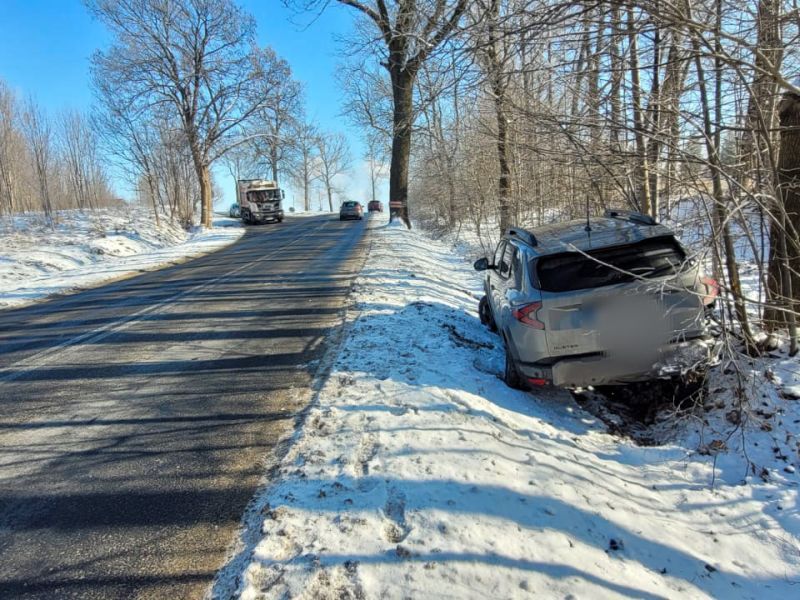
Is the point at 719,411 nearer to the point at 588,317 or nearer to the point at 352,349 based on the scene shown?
the point at 588,317

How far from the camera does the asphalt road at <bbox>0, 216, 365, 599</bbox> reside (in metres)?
2.76

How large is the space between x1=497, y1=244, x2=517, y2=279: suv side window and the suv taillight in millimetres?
1170

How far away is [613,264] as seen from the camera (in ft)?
14.4

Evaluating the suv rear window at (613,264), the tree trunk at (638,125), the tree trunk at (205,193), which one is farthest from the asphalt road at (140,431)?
the tree trunk at (205,193)

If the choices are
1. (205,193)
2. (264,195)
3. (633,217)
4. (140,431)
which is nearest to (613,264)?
(633,217)

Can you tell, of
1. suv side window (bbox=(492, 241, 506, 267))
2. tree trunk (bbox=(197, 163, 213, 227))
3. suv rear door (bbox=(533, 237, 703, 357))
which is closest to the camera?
suv rear door (bbox=(533, 237, 703, 357))

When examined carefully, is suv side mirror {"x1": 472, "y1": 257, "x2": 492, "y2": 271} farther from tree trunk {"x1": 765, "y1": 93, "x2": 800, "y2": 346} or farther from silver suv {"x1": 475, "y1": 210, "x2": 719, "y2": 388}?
tree trunk {"x1": 765, "y1": 93, "x2": 800, "y2": 346}

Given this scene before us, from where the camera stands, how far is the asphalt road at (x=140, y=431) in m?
2.76

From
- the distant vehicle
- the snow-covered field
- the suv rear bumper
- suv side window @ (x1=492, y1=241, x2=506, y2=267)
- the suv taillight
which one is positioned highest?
the distant vehicle

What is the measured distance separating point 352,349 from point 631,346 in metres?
3.31

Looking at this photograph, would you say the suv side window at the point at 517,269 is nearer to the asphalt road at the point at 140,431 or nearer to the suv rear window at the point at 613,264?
the suv rear window at the point at 613,264

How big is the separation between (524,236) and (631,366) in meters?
1.95

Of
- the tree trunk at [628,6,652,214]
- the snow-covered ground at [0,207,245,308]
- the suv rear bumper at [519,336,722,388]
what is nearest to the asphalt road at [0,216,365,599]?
the suv rear bumper at [519,336,722,388]

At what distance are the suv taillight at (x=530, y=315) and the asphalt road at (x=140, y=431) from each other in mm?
→ 2279
